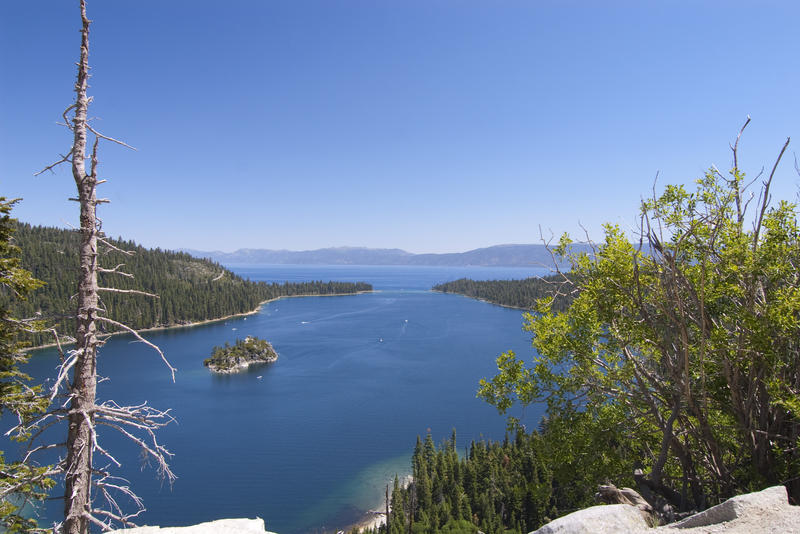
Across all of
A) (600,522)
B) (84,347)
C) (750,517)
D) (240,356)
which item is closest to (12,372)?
(84,347)

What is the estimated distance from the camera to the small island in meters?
69.0

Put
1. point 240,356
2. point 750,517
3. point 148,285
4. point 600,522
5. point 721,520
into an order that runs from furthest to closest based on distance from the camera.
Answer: point 148,285
point 240,356
point 600,522
point 721,520
point 750,517

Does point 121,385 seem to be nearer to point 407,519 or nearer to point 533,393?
point 407,519

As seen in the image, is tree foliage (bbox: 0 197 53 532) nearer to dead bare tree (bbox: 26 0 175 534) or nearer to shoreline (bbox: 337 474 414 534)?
dead bare tree (bbox: 26 0 175 534)

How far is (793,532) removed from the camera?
422cm

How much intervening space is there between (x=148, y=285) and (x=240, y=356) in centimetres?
6594

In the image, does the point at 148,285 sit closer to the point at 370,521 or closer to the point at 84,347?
the point at 370,521

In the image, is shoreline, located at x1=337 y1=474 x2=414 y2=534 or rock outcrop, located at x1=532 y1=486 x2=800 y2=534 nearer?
rock outcrop, located at x1=532 y1=486 x2=800 y2=534

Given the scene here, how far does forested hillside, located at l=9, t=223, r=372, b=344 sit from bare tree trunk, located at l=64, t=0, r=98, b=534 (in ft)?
247

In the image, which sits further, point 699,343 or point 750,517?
point 699,343

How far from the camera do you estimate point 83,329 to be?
5.30 meters

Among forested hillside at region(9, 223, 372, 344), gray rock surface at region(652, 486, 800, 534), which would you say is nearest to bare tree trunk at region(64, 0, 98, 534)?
gray rock surface at region(652, 486, 800, 534)

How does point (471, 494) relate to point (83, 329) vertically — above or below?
below

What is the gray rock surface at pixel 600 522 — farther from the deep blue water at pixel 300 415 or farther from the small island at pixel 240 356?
the small island at pixel 240 356
